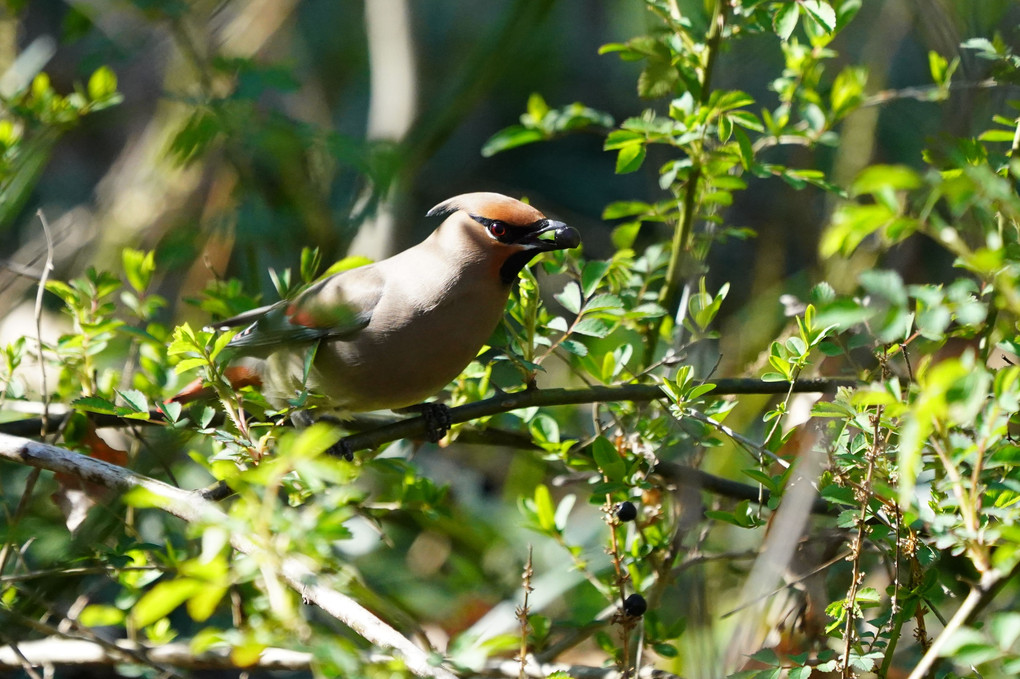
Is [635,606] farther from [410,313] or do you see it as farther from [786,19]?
[786,19]

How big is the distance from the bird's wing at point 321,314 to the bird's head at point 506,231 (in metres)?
0.30

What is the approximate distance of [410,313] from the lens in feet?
8.71

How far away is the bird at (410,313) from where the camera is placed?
254 centimetres

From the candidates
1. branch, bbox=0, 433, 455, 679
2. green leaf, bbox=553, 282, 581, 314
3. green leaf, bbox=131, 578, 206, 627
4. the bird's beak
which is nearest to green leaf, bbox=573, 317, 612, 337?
green leaf, bbox=553, 282, 581, 314

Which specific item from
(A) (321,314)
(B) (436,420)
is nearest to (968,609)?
(B) (436,420)

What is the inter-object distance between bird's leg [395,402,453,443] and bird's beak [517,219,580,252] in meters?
0.47

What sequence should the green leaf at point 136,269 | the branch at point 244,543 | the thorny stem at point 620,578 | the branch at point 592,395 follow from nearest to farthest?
the branch at point 244,543
the thorny stem at point 620,578
the branch at point 592,395
the green leaf at point 136,269

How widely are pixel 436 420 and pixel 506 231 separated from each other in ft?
1.73

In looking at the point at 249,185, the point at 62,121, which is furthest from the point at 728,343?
the point at 62,121

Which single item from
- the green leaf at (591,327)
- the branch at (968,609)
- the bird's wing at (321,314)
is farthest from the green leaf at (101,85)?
the branch at (968,609)

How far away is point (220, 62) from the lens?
9.35 feet

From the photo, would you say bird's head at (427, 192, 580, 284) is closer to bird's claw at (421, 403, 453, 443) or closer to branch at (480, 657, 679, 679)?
bird's claw at (421, 403, 453, 443)

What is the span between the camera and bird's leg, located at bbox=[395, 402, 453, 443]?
243 cm

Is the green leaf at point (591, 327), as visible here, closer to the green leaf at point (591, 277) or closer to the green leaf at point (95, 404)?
the green leaf at point (591, 277)
